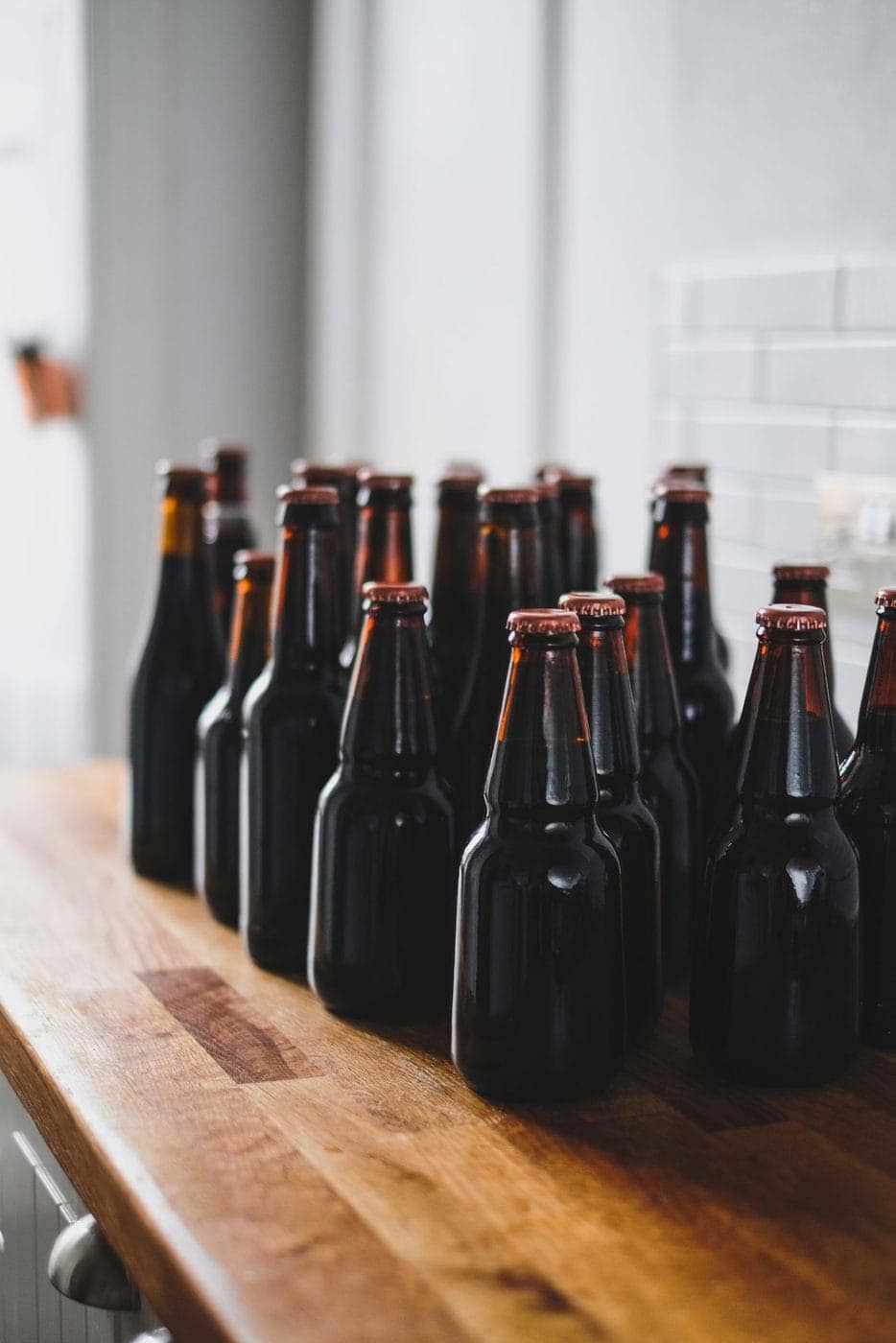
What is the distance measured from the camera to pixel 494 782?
0.80 meters

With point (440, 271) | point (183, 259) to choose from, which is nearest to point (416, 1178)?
point (440, 271)

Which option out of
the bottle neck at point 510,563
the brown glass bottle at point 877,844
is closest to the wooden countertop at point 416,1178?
the brown glass bottle at point 877,844

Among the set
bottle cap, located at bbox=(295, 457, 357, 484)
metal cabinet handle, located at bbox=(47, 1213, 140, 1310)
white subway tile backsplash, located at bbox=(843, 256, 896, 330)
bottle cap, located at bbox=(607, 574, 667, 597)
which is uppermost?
white subway tile backsplash, located at bbox=(843, 256, 896, 330)

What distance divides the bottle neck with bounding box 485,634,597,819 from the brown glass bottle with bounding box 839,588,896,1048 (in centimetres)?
19

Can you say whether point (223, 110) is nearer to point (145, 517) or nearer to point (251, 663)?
point (145, 517)

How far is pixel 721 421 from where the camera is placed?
1.56 metres

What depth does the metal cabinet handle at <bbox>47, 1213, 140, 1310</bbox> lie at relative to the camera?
812mm

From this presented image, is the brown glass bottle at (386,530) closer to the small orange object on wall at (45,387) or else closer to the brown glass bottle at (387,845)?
the brown glass bottle at (387,845)

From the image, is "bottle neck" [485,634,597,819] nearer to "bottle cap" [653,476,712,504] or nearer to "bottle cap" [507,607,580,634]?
"bottle cap" [507,607,580,634]

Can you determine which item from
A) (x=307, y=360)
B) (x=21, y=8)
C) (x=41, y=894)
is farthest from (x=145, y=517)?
(x=41, y=894)

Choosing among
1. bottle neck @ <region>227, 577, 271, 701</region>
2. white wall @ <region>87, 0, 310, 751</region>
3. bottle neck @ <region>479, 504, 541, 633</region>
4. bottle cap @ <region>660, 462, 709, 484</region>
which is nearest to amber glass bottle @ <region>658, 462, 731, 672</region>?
bottle cap @ <region>660, 462, 709, 484</region>

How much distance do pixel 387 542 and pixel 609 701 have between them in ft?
0.79

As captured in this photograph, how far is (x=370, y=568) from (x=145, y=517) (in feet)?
5.89

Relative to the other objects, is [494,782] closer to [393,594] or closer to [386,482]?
[393,594]
